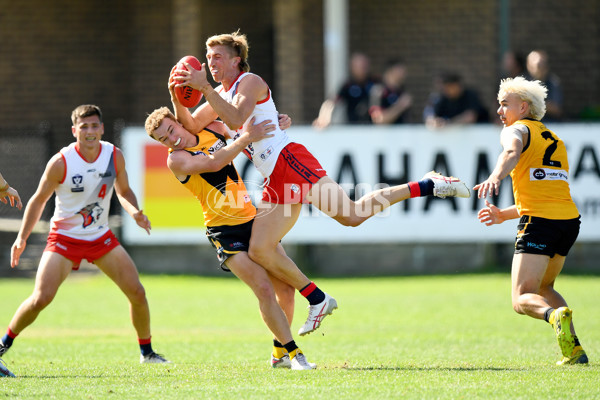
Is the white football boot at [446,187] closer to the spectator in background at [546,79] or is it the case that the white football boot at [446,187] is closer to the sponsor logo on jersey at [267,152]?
the sponsor logo on jersey at [267,152]

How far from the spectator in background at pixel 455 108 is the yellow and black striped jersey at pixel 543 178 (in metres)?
7.52

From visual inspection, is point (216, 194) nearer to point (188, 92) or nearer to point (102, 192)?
point (188, 92)

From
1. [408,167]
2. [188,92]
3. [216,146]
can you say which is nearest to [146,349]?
[216,146]

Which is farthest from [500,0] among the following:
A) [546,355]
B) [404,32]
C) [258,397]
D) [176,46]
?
[258,397]

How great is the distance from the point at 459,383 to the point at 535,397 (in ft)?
2.20

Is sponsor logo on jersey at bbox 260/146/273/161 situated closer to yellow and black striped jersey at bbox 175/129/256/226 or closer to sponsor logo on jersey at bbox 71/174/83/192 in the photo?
yellow and black striped jersey at bbox 175/129/256/226

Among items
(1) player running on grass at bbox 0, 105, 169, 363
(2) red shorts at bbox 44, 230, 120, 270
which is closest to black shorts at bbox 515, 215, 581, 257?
(1) player running on grass at bbox 0, 105, 169, 363

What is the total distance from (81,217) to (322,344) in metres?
2.99

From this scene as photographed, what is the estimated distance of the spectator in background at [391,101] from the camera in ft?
48.6

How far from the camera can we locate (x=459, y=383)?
6043 millimetres

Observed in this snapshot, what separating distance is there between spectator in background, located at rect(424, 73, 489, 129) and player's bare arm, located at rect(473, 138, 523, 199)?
25.6 ft

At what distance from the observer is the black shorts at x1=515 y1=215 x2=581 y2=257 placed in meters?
6.86

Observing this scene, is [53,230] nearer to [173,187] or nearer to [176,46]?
[173,187]

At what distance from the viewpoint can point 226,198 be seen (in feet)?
23.5
